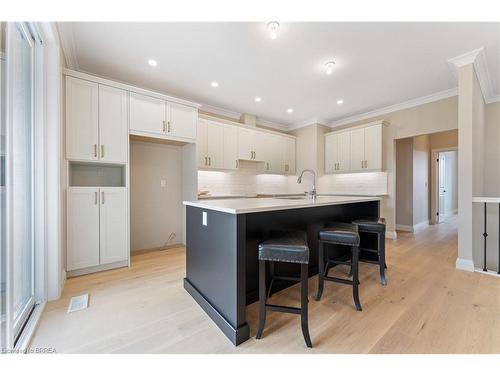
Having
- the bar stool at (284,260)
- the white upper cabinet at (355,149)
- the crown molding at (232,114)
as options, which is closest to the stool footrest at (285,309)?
the bar stool at (284,260)

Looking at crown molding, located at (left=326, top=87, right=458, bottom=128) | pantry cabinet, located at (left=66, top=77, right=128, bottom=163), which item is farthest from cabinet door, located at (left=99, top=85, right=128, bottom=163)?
crown molding, located at (left=326, top=87, right=458, bottom=128)

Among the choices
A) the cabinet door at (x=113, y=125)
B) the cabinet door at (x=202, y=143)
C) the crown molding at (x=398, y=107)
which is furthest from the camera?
the cabinet door at (x=202, y=143)

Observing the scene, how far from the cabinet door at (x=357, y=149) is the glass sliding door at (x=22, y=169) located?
510cm

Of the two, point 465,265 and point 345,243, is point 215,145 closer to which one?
point 345,243

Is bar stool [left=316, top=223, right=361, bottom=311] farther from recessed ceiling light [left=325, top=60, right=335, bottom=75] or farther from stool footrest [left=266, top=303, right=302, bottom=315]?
recessed ceiling light [left=325, top=60, right=335, bottom=75]

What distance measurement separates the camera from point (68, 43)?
237 cm

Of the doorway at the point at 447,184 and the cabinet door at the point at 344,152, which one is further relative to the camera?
the doorway at the point at 447,184

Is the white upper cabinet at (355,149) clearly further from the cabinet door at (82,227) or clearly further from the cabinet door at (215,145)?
the cabinet door at (82,227)

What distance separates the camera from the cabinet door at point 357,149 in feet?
15.1

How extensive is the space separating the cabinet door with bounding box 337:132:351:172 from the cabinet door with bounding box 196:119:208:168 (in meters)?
3.08

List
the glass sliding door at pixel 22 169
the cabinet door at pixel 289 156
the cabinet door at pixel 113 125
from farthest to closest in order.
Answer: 1. the cabinet door at pixel 289 156
2. the cabinet door at pixel 113 125
3. the glass sliding door at pixel 22 169

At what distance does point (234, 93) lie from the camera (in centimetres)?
375

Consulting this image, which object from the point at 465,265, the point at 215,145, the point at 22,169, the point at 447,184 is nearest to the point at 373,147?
the point at 465,265

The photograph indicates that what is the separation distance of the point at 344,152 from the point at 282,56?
2957 millimetres
